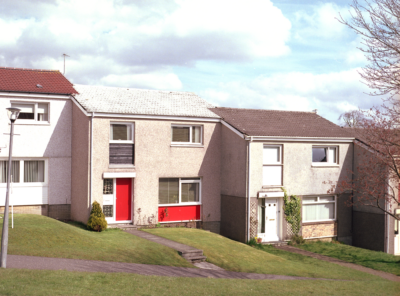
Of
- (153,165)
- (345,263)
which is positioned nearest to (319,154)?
(345,263)

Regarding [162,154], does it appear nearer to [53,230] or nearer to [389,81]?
[53,230]

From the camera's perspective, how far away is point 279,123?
24.8 metres

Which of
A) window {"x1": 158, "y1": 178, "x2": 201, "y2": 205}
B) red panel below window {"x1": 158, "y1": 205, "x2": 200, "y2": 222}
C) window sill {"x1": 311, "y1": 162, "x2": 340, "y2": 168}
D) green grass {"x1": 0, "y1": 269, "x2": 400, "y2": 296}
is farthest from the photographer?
window sill {"x1": 311, "y1": 162, "x2": 340, "y2": 168}

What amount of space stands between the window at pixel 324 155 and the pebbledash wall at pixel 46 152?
1270cm

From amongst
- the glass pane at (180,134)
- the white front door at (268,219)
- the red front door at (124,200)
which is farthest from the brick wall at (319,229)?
the red front door at (124,200)

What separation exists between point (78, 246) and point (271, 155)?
10.8 m

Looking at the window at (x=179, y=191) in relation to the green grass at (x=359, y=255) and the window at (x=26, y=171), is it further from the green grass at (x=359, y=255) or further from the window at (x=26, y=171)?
the green grass at (x=359, y=255)

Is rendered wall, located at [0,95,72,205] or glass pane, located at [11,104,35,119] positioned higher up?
glass pane, located at [11,104,35,119]

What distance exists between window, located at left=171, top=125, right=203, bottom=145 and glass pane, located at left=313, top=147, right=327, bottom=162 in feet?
20.3

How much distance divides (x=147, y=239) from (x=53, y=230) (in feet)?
12.5

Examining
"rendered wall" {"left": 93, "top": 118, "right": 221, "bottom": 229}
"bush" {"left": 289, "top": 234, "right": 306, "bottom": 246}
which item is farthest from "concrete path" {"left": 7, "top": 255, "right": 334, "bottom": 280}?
"bush" {"left": 289, "top": 234, "right": 306, "bottom": 246}

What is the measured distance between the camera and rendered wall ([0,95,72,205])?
20.8 m

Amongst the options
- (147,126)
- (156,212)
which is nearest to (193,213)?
(156,212)

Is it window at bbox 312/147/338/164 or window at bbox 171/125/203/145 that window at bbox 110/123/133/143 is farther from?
window at bbox 312/147/338/164
